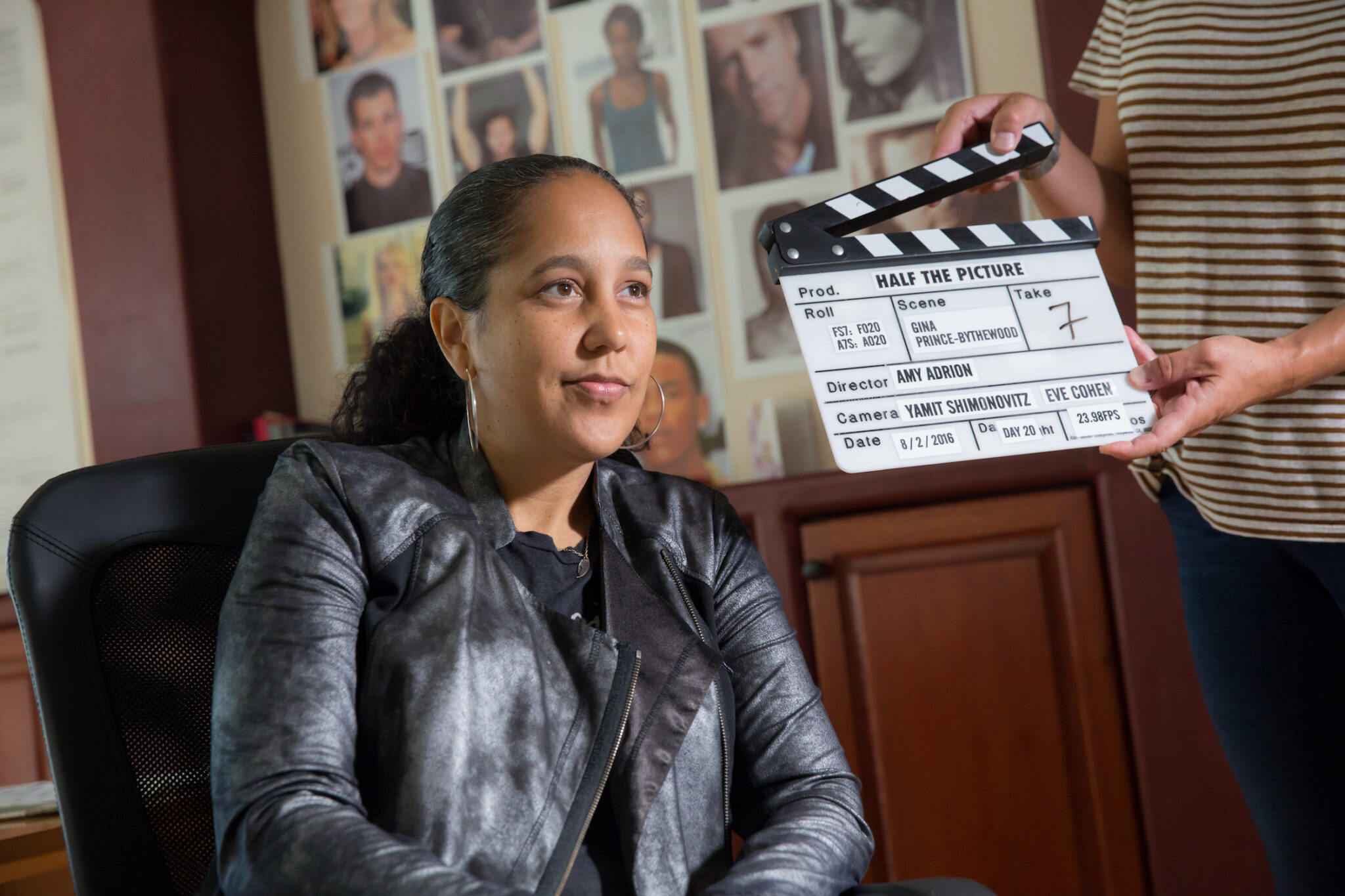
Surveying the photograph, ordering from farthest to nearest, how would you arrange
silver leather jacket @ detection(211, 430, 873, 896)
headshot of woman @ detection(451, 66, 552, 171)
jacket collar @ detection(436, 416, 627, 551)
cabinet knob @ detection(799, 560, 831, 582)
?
headshot of woman @ detection(451, 66, 552, 171) < cabinet knob @ detection(799, 560, 831, 582) < jacket collar @ detection(436, 416, 627, 551) < silver leather jacket @ detection(211, 430, 873, 896)

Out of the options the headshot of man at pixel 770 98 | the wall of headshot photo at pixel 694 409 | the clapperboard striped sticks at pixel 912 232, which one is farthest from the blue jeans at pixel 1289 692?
the headshot of man at pixel 770 98

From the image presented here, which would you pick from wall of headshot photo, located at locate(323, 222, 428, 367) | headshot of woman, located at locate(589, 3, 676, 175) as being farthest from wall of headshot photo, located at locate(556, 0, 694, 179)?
wall of headshot photo, located at locate(323, 222, 428, 367)

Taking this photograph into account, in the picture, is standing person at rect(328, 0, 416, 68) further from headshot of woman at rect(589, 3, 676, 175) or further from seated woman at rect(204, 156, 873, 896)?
seated woman at rect(204, 156, 873, 896)

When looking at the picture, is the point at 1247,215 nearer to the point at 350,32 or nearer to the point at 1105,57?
the point at 1105,57

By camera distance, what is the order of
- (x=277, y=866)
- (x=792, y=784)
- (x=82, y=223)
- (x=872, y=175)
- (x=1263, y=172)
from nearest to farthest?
(x=277, y=866), (x=792, y=784), (x=1263, y=172), (x=872, y=175), (x=82, y=223)

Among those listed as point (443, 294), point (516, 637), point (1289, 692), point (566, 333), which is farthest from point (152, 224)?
point (1289, 692)

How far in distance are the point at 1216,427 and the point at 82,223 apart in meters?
2.89

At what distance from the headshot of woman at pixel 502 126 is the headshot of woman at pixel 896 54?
2.76 ft

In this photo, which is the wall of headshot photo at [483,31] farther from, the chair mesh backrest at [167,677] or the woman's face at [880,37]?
the chair mesh backrest at [167,677]

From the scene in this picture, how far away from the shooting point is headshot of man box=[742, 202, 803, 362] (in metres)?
2.91

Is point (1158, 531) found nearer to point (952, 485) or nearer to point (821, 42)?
point (952, 485)

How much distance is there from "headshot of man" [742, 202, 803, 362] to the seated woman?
1.40 m

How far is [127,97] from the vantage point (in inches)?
119

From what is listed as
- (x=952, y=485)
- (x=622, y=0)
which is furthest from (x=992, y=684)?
(x=622, y=0)
